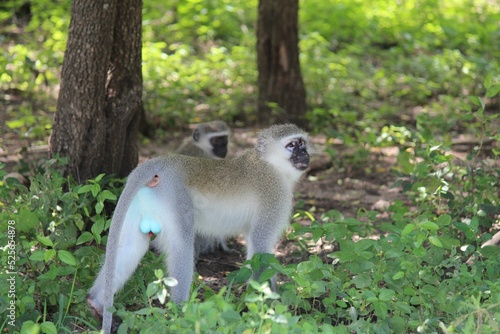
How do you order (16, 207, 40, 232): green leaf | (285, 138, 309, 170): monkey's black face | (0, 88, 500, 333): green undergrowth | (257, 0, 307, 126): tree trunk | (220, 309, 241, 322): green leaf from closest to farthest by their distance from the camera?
(220, 309, 241, 322): green leaf < (0, 88, 500, 333): green undergrowth < (16, 207, 40, 232): green leaf < (285, 138, 309, 170): monkey's black face < (257, 0, 307, 126): tree trunk

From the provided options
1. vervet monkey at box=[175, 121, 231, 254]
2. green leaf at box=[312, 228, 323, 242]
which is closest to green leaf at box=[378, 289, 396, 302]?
green leaf at box=[312, 228, 323, 242]

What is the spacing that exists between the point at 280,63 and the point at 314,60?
135cm

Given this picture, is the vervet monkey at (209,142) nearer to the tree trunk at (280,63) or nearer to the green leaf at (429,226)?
the tree trunk at (280,63)

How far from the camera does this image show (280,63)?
8.73m

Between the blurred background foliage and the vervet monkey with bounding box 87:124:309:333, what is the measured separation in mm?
2787

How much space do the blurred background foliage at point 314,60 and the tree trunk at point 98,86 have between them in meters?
1.80

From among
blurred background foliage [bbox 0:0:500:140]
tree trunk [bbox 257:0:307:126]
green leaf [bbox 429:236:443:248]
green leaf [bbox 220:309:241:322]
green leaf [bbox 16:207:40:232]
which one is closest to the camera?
green leaf [bbox 220:309:241:322]

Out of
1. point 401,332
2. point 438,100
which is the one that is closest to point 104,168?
point 401,332

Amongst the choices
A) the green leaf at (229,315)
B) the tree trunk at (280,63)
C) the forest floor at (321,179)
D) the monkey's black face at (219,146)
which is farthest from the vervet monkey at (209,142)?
the green leaf at (229,315)

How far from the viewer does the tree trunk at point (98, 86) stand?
5445mm

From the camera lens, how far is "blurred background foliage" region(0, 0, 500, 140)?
8766 mm

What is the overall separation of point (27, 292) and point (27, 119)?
3.47 m

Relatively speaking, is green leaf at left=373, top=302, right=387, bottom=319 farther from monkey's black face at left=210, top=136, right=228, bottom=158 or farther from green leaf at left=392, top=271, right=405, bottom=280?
monkey's black face at left=210, top=136, right=228, bottom=158

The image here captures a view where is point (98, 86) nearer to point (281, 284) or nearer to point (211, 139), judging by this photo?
point (211, 139)
